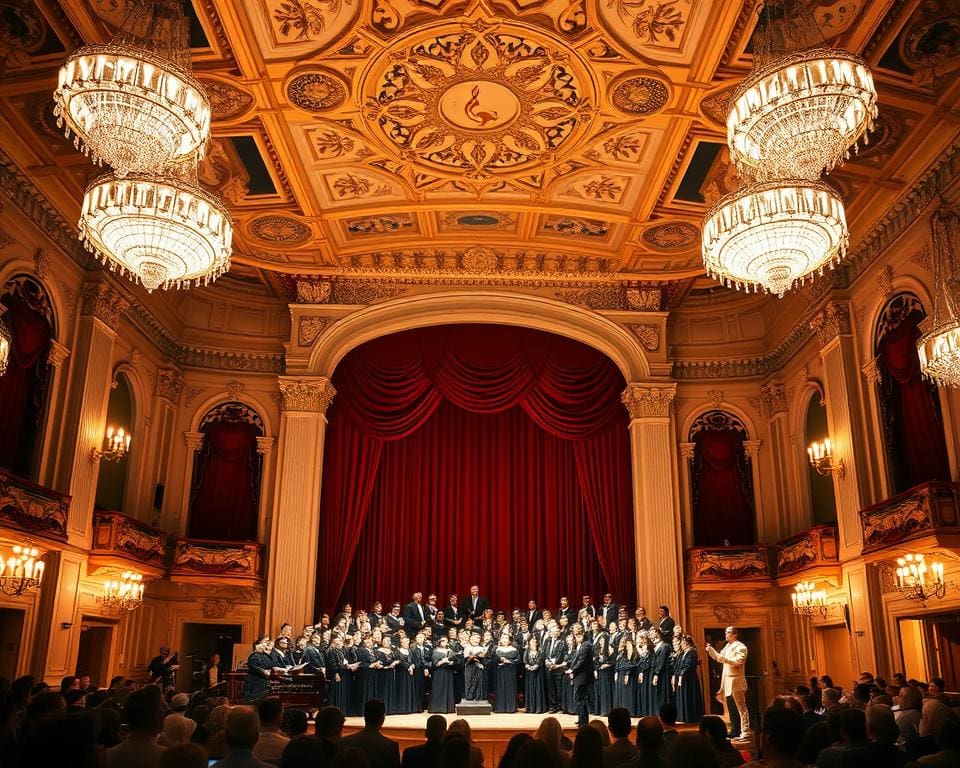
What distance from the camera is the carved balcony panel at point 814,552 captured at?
13.1m

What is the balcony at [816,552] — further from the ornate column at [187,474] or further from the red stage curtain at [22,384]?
the red stage curtain at [22,384]

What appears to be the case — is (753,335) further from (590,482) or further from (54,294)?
(54,294)

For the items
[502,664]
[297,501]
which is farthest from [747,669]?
[297,501]

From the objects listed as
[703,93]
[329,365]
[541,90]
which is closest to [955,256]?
[703,93]

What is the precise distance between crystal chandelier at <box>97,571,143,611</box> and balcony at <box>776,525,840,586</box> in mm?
10499

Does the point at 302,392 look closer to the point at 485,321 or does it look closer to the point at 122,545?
the point at 485,321

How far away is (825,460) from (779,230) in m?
6.77

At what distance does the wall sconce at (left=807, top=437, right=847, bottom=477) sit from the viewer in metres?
13.2

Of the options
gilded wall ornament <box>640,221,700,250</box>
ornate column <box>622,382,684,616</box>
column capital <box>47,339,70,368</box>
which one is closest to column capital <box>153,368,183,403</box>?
column capital <box>47,339,70,368</box>

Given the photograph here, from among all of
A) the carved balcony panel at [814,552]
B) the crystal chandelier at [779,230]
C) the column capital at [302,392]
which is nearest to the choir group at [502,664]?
the carved balcony panel at [814,552]

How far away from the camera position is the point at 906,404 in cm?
1179

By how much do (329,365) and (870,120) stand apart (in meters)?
11.0

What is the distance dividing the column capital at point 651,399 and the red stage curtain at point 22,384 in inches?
395

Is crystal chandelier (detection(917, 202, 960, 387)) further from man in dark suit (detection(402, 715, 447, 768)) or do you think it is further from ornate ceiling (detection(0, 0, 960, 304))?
man in dark suit (detection(402, 715, 447, 768))
